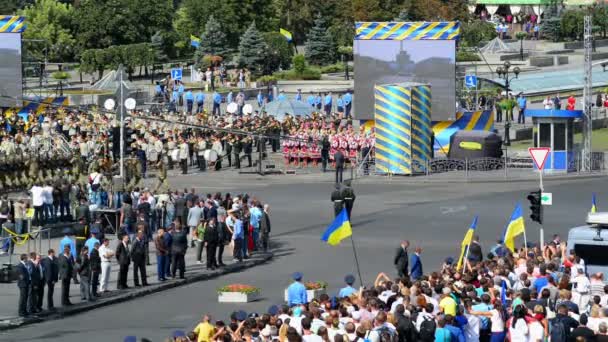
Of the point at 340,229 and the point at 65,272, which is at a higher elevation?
the point at 340,229

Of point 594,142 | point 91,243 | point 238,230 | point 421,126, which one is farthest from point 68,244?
point 594,142

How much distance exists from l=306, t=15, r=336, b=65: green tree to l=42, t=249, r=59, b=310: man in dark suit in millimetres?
59984

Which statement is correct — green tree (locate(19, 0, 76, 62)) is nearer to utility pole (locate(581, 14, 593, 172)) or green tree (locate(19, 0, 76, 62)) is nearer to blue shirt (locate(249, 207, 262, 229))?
utility pole (locate(581, 14, 593, 172))

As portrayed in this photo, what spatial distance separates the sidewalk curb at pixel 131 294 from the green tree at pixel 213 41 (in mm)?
49934

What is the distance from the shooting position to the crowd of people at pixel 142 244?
29812 millimetres

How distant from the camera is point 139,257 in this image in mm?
32406

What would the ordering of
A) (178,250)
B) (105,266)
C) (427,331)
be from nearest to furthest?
(427,331) → (105,266) → (178,250)

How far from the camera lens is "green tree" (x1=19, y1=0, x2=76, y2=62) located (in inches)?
3433

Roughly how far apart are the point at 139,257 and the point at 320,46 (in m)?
57.8

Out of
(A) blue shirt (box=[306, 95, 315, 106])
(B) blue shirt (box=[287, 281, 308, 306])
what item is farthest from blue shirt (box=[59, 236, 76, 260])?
(A) blue shirt (box=[306, 95, 315, 106])

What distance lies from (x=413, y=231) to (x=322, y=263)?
209 inches

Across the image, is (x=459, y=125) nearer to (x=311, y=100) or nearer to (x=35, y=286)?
(x=311, y=100)

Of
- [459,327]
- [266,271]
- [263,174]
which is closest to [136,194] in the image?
[266,271]

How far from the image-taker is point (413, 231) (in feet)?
132
